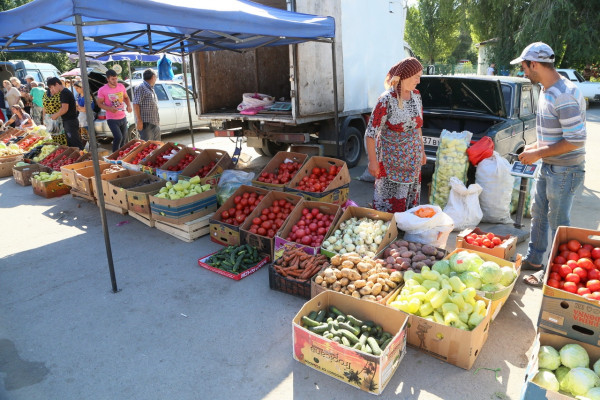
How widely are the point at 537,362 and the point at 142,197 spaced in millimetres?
4914

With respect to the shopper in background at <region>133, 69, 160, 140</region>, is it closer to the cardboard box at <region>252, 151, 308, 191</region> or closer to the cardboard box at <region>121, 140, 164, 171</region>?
the cardboard box at <region>121, 140, 164, 171</region>

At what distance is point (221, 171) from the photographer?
6.54 m

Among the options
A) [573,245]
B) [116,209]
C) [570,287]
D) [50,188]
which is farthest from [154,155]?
[570,287]

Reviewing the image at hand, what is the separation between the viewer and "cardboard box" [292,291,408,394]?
2.66 meters

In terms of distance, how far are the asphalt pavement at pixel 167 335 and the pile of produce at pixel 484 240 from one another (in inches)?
17.6

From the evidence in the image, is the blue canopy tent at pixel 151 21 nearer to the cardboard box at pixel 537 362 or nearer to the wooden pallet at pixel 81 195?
the wooden pallet at pixel 81 195

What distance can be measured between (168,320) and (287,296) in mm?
1102

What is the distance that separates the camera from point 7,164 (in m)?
9.26

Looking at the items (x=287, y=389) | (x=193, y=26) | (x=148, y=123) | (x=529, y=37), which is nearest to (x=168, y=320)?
(x=287, y=389)

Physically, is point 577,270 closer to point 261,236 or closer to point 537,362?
point 537,362

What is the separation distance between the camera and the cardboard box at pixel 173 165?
6.50m

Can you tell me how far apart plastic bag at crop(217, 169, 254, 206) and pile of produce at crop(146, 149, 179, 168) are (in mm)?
1439

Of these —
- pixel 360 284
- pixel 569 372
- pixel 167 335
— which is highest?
pixel 360 284

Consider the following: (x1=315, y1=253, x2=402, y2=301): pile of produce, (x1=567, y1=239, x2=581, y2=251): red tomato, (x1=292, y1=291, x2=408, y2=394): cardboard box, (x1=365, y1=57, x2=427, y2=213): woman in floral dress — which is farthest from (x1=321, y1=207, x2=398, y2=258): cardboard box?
(x1=567, y1=239, x2=581, y2=251): red tomato
